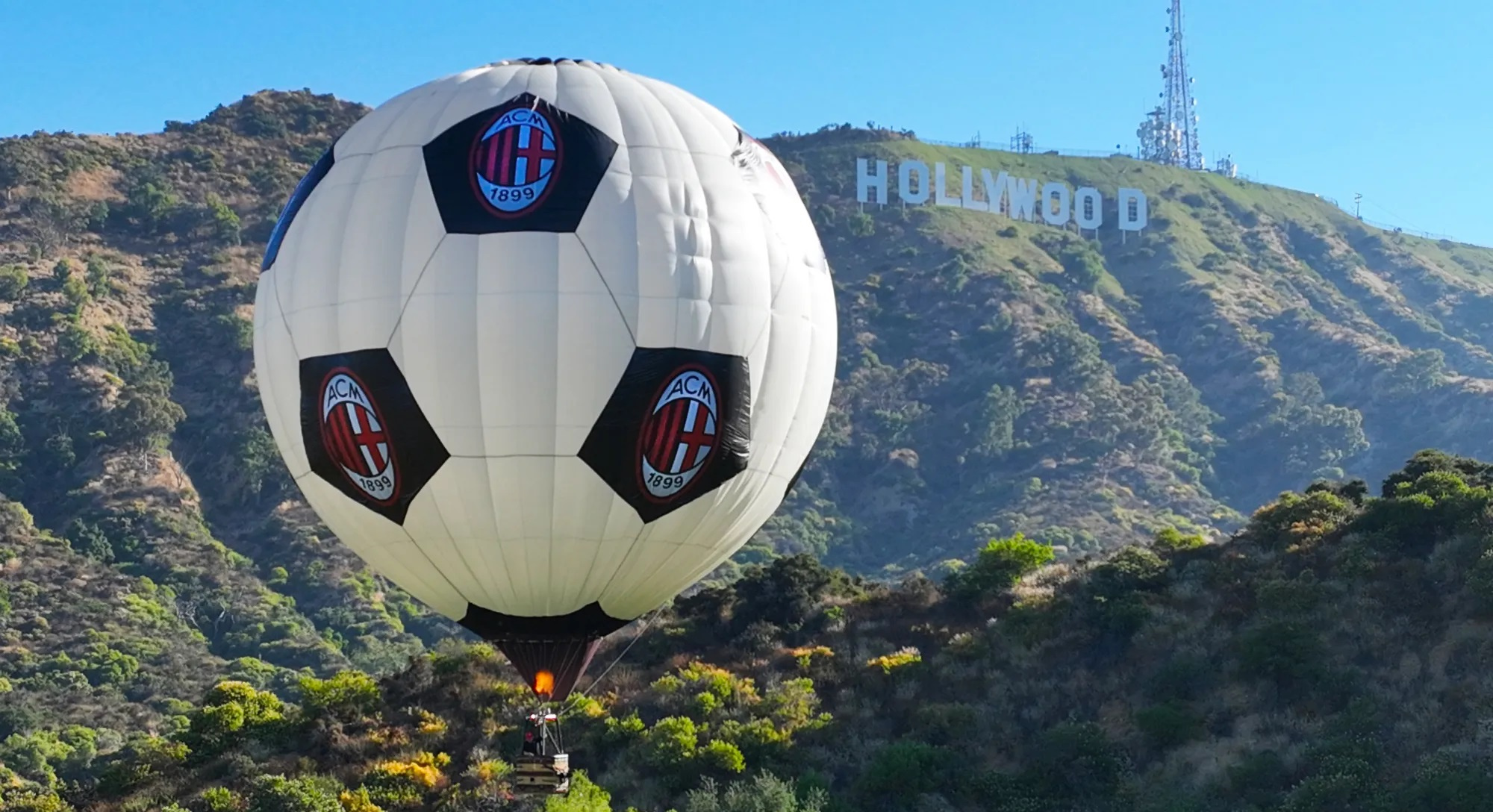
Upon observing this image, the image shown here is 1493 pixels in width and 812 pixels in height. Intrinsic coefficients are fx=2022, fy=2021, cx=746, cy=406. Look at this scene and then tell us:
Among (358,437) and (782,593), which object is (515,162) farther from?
(782,593)

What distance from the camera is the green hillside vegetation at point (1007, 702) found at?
3881 cm

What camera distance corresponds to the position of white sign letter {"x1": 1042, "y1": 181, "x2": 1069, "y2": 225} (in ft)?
586

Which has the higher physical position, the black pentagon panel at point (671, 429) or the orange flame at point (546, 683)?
the black pentagon panel at point (671, 429)

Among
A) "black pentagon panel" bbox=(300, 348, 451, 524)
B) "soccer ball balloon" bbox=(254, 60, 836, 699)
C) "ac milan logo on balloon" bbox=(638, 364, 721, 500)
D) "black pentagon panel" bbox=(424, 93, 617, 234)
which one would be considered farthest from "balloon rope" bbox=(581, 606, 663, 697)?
"black pentagon panel" bbox=(424, 93, 617, 234)

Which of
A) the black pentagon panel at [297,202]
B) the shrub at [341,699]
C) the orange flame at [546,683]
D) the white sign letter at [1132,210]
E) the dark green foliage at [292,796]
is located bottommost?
the dark green foliage at [292,796]

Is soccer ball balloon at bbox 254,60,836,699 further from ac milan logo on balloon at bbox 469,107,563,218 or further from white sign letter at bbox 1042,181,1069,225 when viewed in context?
white sign letter at bbox 1042,181,1069,225

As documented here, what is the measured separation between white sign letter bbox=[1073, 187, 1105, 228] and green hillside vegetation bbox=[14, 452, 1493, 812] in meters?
129

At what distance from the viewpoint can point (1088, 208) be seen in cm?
18125

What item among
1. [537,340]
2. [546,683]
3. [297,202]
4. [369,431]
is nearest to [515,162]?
[537,340]

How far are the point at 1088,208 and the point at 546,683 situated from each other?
16181 centimetres

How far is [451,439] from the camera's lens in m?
22.0

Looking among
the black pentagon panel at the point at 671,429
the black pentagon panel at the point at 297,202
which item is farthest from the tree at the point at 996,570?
→ the black pentagon panel at the point at 297,202

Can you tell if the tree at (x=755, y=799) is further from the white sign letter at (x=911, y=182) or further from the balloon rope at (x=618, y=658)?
the white sign letter at (x=911, y=182)

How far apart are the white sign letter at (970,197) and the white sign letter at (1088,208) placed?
822 centimetres
